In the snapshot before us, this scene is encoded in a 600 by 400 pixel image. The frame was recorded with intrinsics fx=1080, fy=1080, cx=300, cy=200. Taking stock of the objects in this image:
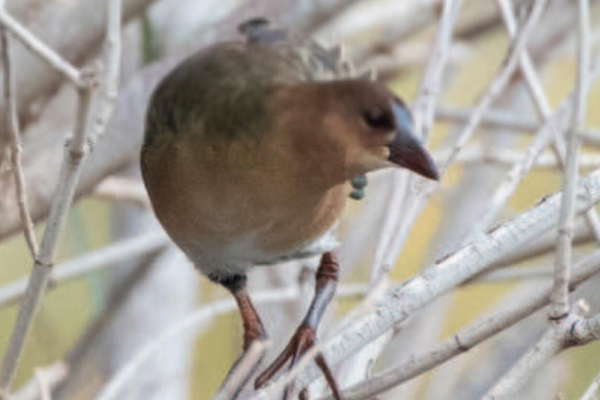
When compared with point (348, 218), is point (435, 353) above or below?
below

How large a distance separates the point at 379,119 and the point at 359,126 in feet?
0.08

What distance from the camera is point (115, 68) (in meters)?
0.97

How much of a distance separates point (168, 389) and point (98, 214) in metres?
0.57

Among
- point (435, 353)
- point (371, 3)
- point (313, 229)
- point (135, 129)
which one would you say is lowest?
point (435, 353)

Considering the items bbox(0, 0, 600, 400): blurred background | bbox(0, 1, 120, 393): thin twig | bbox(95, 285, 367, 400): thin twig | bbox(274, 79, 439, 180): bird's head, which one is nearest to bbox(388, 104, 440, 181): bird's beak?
bbox(274, 79, 439, 180): bird's head

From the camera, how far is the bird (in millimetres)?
1124

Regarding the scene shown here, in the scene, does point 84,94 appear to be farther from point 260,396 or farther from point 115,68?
point 260,396

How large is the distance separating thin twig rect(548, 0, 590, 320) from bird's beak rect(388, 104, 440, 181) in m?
0.16

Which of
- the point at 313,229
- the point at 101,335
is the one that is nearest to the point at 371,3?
the point at 101,335

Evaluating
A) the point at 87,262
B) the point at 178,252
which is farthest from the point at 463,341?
the point at 178,252

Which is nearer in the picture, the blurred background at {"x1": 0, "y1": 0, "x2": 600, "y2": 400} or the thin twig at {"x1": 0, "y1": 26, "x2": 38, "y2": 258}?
the thin twig at {"x1": 0, "y1": 26, "x2": 38, "y2": 258}

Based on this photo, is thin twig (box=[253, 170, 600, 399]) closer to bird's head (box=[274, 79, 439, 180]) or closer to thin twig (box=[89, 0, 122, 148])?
bird's head (box=[274, 79, 439, 180])

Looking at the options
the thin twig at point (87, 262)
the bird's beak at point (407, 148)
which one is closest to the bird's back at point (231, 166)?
the bird's beak at point (407, 148)

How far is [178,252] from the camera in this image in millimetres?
2568
